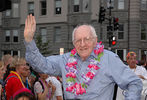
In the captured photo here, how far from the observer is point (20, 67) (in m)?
4.70

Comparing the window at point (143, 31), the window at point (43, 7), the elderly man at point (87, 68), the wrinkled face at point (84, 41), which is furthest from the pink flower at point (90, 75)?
the window at point (43, 7)

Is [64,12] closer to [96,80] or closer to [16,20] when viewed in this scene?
[16,20]

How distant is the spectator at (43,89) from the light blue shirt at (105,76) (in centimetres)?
193

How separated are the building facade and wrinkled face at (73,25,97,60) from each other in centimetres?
2043

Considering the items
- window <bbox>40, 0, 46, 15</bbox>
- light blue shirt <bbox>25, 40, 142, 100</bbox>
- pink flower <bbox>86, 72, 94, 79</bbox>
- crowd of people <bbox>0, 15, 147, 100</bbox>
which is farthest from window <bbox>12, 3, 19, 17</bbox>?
pink flower <bbox>86, 72, 94, 79</bbox>

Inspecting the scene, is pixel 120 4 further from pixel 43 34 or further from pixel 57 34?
pixel 43 34

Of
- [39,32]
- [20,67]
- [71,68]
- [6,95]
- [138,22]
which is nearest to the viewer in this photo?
[71,68]

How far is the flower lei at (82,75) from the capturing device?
2689 mm

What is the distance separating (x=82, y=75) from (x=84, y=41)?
0.37 metres

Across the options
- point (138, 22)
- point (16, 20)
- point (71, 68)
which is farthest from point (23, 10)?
point (71, 68)

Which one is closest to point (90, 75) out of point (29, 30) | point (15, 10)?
point (29, 30)

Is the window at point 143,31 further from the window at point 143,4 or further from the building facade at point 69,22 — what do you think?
the window at point 143,4

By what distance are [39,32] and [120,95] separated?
80.2 feet

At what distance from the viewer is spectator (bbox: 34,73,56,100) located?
184 inches
